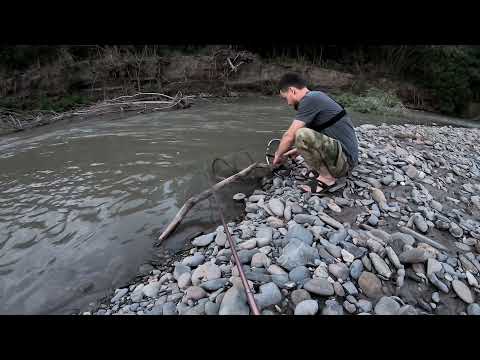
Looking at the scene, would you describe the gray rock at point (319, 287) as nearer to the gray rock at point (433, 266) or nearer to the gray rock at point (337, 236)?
the gray rock at point (337, 236)

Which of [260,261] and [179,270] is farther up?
[260,261]

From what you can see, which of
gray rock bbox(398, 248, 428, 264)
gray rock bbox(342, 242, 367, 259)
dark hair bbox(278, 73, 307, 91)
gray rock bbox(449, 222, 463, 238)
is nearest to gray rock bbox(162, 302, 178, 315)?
gray rock bbox(342, 242, 367, 259)

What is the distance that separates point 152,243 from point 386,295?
1.89 meters

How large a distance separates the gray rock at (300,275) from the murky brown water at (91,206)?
1.08 metres

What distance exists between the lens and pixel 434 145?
446 centimetres

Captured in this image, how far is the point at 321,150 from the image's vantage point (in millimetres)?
2580

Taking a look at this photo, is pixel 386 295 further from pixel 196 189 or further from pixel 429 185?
pixel 196 189

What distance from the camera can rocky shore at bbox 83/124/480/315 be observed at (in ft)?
5.33

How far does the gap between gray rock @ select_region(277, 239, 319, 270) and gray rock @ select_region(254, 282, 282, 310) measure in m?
0.24

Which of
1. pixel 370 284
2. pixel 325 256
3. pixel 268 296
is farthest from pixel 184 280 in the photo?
pixel 370 284

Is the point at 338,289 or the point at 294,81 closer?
the point at 338,289

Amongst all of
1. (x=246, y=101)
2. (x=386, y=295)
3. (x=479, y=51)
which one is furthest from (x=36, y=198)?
(x=479, y=51)

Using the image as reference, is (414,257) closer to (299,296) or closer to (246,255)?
(299,296)

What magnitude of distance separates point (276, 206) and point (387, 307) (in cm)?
122
